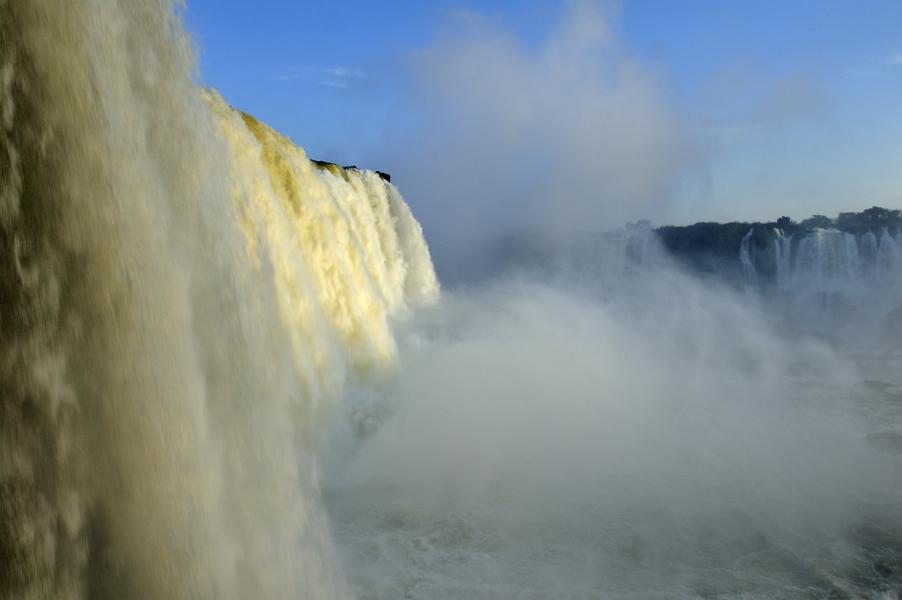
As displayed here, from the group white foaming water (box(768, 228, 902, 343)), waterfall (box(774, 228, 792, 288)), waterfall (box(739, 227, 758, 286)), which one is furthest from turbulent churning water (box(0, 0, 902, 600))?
waterfall (box(739, 227, 758, 286))

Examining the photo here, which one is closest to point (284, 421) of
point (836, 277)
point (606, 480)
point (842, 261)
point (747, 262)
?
point (606, 480)

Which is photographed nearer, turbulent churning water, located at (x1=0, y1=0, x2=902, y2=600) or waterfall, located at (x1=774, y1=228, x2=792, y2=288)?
turbulent churning water, located at (x1=0, y1=0, x2=902, y2=600)

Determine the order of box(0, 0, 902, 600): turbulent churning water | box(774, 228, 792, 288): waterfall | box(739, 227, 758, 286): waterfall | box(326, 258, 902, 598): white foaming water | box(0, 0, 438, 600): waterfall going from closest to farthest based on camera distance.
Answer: box(0, 0, 438, 600): waterfall, box(0, 0, 902, 600): turbulent churning water, box(326, 258, 902, 598): white foaming water, box(774, 228, 792, 288): waterfall, box(739, 227, 758, 286): waterfall

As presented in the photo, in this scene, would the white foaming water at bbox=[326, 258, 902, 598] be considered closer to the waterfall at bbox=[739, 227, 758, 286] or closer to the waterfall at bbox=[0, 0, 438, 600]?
the waterfall at bbox=[0, 0, 438, 600]

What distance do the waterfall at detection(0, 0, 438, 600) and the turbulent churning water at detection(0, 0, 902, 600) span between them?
0.05ft

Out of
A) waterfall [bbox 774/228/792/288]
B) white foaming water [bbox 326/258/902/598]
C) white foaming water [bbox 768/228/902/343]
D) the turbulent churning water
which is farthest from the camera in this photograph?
waterfall [bbox 774/228/792/288]

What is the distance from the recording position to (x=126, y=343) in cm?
309

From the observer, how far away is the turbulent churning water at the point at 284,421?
2793 millimetres

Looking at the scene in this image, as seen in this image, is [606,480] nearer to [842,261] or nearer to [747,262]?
[842,261]

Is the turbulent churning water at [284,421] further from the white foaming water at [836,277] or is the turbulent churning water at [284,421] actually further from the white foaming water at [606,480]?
the white foaming water at [836,277]

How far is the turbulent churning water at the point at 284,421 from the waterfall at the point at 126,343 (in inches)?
0.5

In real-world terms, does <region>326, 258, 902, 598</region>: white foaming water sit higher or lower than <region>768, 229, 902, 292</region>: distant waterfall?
lower

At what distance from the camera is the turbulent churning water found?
2.79 metres

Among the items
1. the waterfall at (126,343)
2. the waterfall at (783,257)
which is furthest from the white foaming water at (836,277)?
the waterfall at (126,343)
